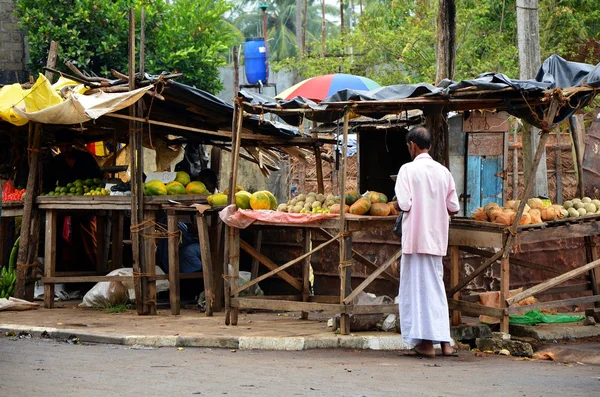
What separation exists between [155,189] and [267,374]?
4.83 meters

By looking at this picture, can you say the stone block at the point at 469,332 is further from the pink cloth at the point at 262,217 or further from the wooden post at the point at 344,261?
the pink cloth at the point at 262,217

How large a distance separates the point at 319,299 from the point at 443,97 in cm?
308

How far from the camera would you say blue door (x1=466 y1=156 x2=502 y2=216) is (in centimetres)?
1828

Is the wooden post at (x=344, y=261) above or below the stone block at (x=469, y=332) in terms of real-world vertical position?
above

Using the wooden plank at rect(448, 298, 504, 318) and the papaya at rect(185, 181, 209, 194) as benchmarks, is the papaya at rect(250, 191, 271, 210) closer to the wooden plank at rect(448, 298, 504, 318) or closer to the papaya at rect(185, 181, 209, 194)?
the papaya at rect(185, 181, 209, 194)

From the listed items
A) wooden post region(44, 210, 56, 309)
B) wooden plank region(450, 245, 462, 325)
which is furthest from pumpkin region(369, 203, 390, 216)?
wooden post region(44, 210, 56, 309)

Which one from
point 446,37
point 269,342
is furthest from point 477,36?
point 269,342

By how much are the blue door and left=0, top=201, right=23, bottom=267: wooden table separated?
8.71m

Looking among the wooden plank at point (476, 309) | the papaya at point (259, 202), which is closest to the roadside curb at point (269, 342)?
the wooden plank at point (476, 309)

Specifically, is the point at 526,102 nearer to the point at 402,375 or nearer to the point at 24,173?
the point at 402,375

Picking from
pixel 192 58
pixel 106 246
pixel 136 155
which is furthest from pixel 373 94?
pixel 192 58

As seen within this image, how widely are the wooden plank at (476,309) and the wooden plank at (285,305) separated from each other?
4.13 feet

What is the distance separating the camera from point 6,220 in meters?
13.4

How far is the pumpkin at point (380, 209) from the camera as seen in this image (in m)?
9.15
